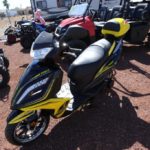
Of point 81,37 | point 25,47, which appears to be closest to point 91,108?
point 81,37

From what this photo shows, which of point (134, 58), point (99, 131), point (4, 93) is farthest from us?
point (134, 58)

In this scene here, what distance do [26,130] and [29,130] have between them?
4cm

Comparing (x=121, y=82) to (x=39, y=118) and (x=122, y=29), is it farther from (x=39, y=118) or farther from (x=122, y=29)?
(x=39, y=118)

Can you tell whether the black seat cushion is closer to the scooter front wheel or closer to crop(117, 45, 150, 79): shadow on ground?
the scooter front wheel

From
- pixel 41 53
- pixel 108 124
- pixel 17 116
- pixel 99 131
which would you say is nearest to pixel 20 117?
pixel 17 116

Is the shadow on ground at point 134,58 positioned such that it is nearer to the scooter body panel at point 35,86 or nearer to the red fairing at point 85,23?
the red fairing at point 85,23

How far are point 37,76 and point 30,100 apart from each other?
0.30 meters

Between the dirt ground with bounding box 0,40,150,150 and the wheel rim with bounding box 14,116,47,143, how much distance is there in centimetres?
11

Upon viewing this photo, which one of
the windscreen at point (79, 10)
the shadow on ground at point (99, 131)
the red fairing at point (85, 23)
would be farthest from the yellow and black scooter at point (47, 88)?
the windscreen at point (79, 10)

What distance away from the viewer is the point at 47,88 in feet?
10.4

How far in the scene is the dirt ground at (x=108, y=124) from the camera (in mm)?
3229

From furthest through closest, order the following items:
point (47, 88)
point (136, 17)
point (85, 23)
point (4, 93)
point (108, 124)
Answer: point (136, 17) < point (85, 23) < point (4, 93) < point (108, 124) < point (47, 88)

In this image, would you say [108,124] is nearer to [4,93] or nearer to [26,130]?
[26,130]

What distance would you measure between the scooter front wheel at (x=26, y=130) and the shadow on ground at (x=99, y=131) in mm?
105
